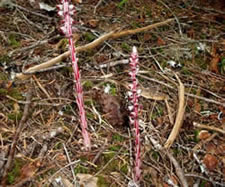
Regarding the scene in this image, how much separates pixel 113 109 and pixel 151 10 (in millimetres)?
1488

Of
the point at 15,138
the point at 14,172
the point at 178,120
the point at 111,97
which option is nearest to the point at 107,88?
the point at 111,97

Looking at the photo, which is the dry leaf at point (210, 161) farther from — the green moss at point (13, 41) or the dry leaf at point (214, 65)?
the green moss at point (13, 41)

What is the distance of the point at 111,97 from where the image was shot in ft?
8.48

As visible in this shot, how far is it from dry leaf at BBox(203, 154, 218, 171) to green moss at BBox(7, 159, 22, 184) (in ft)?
3.87

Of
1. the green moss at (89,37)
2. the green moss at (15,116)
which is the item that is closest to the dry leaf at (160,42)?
the green moss at (89,37)

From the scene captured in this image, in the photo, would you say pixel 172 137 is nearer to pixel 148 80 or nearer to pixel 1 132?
pixel 148 80

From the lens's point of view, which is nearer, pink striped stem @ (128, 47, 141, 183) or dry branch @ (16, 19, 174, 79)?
pink striped stem @ (128, 47, 141, 183)

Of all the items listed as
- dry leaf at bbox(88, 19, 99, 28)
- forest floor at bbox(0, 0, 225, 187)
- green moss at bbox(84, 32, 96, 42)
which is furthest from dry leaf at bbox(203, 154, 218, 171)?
dry leaf at bbox(88, 19, 99, 28)

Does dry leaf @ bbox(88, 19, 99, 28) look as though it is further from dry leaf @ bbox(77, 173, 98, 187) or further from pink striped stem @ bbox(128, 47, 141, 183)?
dry leaf @ bbox(77, 173, 98, 187)

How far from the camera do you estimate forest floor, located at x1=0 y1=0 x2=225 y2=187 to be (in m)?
2.21

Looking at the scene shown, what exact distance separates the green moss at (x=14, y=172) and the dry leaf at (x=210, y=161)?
3.87 feet

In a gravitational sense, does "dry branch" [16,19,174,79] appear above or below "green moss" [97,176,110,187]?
above

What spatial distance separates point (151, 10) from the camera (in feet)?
11.8

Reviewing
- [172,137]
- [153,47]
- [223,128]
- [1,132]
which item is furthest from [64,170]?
[153,47]
